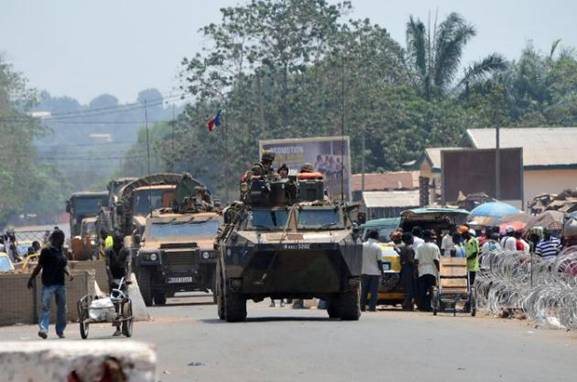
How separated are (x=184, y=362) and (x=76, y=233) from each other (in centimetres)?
5598

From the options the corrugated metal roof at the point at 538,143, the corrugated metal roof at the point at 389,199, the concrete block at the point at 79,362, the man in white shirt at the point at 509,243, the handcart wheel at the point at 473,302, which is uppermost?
the corrugated metal roof at the point at 538,143

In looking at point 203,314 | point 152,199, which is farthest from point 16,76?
point 203,314

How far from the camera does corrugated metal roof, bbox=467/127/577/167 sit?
68250mm

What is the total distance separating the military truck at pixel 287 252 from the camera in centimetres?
2238

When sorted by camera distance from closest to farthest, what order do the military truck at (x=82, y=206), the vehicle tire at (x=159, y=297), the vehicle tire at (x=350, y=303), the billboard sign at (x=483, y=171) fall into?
1. the vehicle tire at (x=350, y=303)
2. the vehicle tire at (x=159, y=297)
3. the billboard sign at (x=483, y=171)
4. the military truck at (x=82, y=206)

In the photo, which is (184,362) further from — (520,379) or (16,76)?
(16,76)

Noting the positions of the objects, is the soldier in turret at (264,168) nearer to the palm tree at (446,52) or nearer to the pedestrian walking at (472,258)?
the pedestrian walking at (472,258)

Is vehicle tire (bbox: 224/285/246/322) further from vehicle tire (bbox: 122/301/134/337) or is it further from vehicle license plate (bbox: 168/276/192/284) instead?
vehicle license plate (bbox: 168/276/192/284)

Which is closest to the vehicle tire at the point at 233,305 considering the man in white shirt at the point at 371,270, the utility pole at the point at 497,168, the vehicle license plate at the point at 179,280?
the man in white shirt at the point at 371,270

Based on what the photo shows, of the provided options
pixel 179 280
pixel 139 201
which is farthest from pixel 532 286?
pixel 139 201

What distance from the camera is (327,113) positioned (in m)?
76.9

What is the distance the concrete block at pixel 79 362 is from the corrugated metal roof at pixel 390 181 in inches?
2757

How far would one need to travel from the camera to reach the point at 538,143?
70312 mm

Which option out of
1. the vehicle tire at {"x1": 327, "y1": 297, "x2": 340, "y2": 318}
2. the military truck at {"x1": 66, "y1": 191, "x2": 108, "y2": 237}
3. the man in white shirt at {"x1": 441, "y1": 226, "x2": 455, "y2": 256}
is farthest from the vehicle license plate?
the military truck at {"x1": 66, "y1": 191, "x2": 108, "y2": 237}
